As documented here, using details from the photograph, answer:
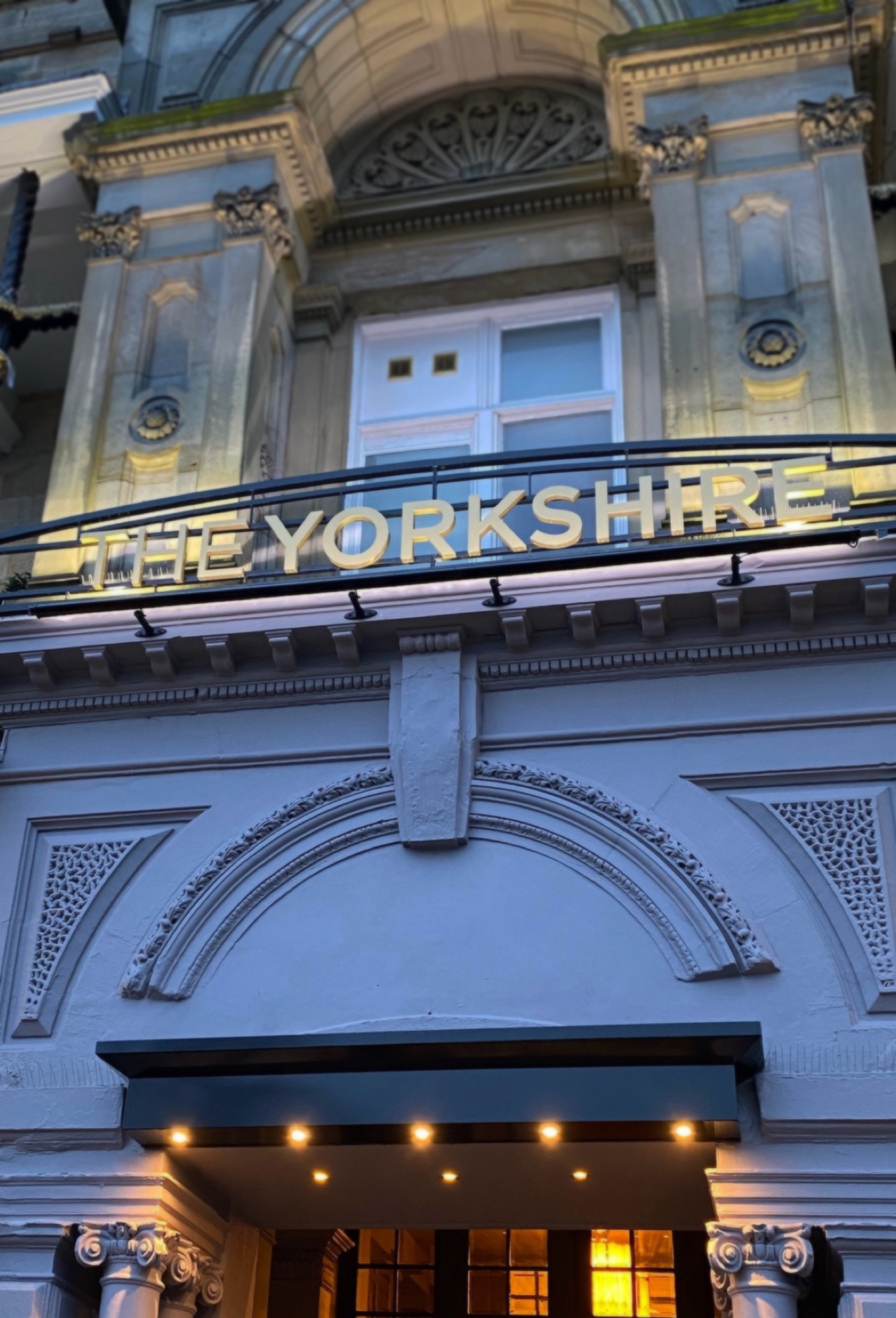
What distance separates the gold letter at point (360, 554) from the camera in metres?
12.9

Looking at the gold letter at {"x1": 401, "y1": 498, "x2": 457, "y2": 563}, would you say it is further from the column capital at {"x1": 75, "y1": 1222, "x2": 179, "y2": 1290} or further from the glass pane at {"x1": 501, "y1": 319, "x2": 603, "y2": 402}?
the column capital at {"x1": 75, "y1": 1222, "x2": 179, "y2": 1290}

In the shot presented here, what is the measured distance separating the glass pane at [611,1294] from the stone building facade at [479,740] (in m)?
0.04

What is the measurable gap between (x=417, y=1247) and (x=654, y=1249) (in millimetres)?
2567

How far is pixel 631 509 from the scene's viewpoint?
41.9 ft

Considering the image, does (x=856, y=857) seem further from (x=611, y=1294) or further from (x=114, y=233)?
(x=114, y=233)

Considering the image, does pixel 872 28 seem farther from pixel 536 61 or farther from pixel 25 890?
pixel 25 890

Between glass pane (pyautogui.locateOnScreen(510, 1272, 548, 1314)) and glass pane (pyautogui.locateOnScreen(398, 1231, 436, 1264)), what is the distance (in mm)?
926

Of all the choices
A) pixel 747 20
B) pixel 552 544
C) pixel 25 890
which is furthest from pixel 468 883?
pixel 747 20

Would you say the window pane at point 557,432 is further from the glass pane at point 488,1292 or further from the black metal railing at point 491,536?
the glass pane at point 488,1292

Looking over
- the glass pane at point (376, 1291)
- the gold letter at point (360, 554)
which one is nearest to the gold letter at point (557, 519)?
the gold letter at point (360, 554)

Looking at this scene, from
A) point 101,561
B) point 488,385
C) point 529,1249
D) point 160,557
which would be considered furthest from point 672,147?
point 529,1249

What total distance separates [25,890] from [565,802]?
4.62 metres

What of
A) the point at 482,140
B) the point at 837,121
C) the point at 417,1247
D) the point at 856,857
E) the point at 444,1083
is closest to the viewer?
the point at 444,1083

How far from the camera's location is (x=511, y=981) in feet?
37.9
